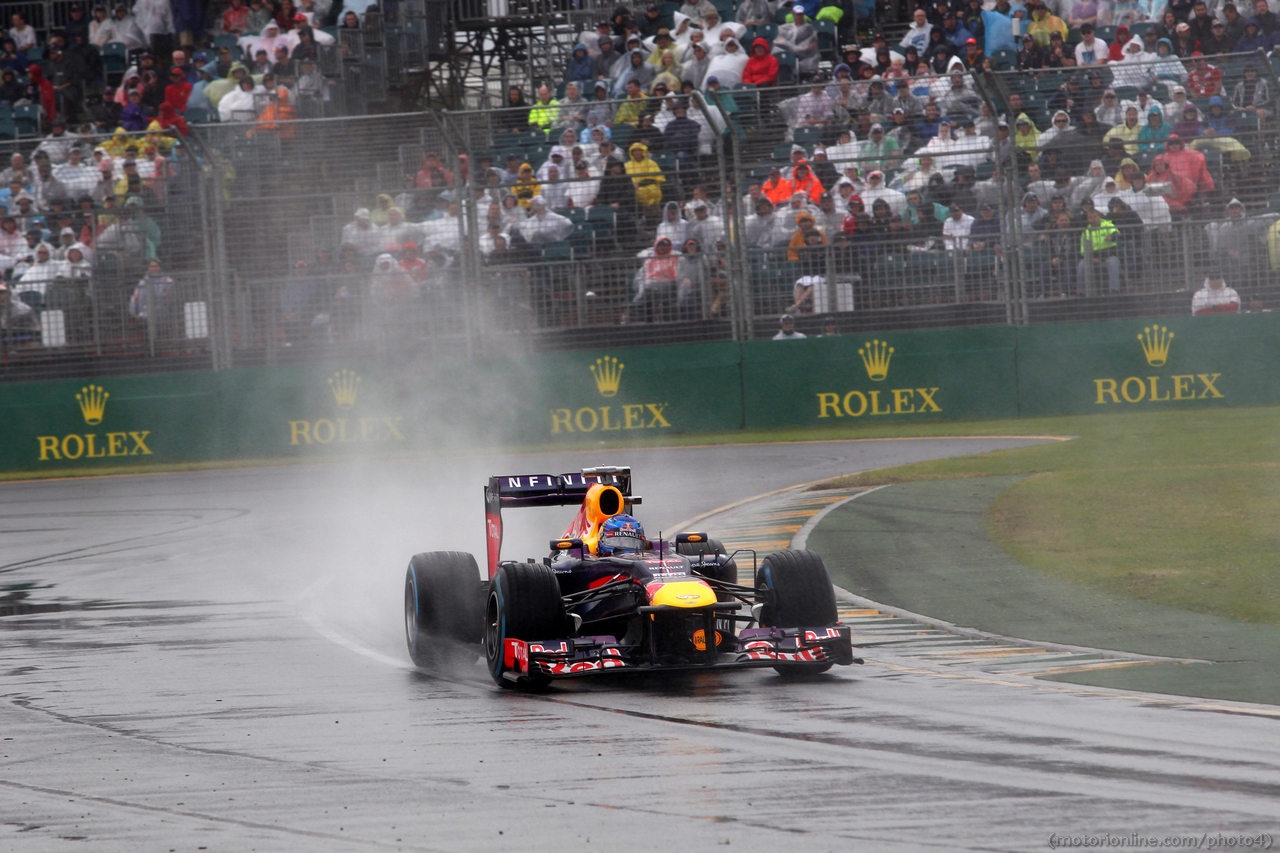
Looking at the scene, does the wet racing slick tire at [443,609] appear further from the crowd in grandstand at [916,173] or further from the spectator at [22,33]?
the spectator at [22,33]

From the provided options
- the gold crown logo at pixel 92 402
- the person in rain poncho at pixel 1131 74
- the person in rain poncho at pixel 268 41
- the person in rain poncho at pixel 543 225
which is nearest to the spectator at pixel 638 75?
the person in rain poncho at pixel 543 225

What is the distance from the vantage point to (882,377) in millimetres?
23016

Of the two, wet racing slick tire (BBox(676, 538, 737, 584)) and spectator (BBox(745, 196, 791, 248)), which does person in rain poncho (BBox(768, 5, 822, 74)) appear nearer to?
spectator (BBox(745, 196, 791, 248))

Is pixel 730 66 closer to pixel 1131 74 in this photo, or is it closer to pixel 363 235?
pixel 1131 74

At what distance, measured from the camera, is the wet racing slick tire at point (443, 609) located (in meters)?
9.38

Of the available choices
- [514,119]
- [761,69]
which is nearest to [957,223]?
[761,69]

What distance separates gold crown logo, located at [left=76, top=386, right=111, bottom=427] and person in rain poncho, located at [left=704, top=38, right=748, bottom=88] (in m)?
10.5

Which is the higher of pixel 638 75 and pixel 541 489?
pixel 638 75

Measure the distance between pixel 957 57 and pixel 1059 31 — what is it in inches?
64.0

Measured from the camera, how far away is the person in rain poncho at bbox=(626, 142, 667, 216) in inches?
906

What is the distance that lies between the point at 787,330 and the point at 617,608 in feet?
48.2

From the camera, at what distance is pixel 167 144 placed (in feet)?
77.8

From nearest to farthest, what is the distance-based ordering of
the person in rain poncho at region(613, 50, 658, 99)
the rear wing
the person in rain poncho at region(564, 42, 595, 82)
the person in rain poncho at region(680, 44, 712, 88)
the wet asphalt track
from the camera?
the wet asphalt track, the rear wing, the person in rain poncho at region(680, 44, 712, 88), the person in rain poncho at region(613, 50, 658, 99), the person in rain poncho at region(564, 42, 595, 82)

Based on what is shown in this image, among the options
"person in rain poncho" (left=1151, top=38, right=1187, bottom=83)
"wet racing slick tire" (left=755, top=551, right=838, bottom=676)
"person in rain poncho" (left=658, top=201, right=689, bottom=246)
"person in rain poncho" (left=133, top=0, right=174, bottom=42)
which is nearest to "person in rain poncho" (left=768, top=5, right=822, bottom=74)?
"person in rain poncho" (left=658, top=201, right=689, bottom=246)
